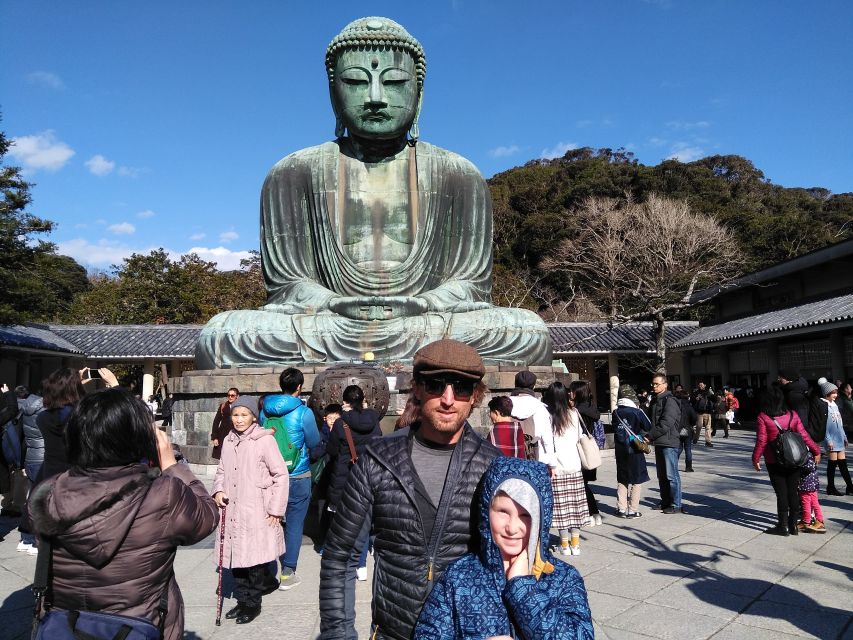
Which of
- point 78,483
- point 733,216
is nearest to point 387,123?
point 78,483

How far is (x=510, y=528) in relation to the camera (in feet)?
5.12

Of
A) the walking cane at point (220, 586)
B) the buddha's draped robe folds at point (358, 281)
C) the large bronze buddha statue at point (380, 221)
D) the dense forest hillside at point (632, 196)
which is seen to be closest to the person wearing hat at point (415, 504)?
the walking cane at point (220, 586)

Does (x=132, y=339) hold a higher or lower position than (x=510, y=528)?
higher

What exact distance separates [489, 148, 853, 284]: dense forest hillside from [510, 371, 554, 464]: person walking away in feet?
80.7

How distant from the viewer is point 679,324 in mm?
22984

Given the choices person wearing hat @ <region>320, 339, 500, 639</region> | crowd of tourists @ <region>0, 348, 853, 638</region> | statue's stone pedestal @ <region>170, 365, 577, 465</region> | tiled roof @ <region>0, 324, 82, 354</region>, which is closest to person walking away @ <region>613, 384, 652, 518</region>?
statue's stone pedestal @ <region>170, 365, 577, 465</region>

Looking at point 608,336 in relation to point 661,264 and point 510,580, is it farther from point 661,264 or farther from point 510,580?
point 510,580

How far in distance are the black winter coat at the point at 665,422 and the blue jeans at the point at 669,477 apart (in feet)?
0.26

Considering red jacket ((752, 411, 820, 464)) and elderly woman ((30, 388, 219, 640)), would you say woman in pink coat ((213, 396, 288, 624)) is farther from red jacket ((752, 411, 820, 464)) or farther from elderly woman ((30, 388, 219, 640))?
red jacket ((752, 411, 820, 464))

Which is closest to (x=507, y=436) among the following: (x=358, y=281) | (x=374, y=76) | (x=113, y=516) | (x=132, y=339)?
(x=113, y=516)

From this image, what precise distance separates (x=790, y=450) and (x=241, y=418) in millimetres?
4137

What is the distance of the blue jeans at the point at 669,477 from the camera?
6.07 metres

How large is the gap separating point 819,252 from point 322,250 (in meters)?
12.6

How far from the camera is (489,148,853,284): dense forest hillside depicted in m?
29.4
